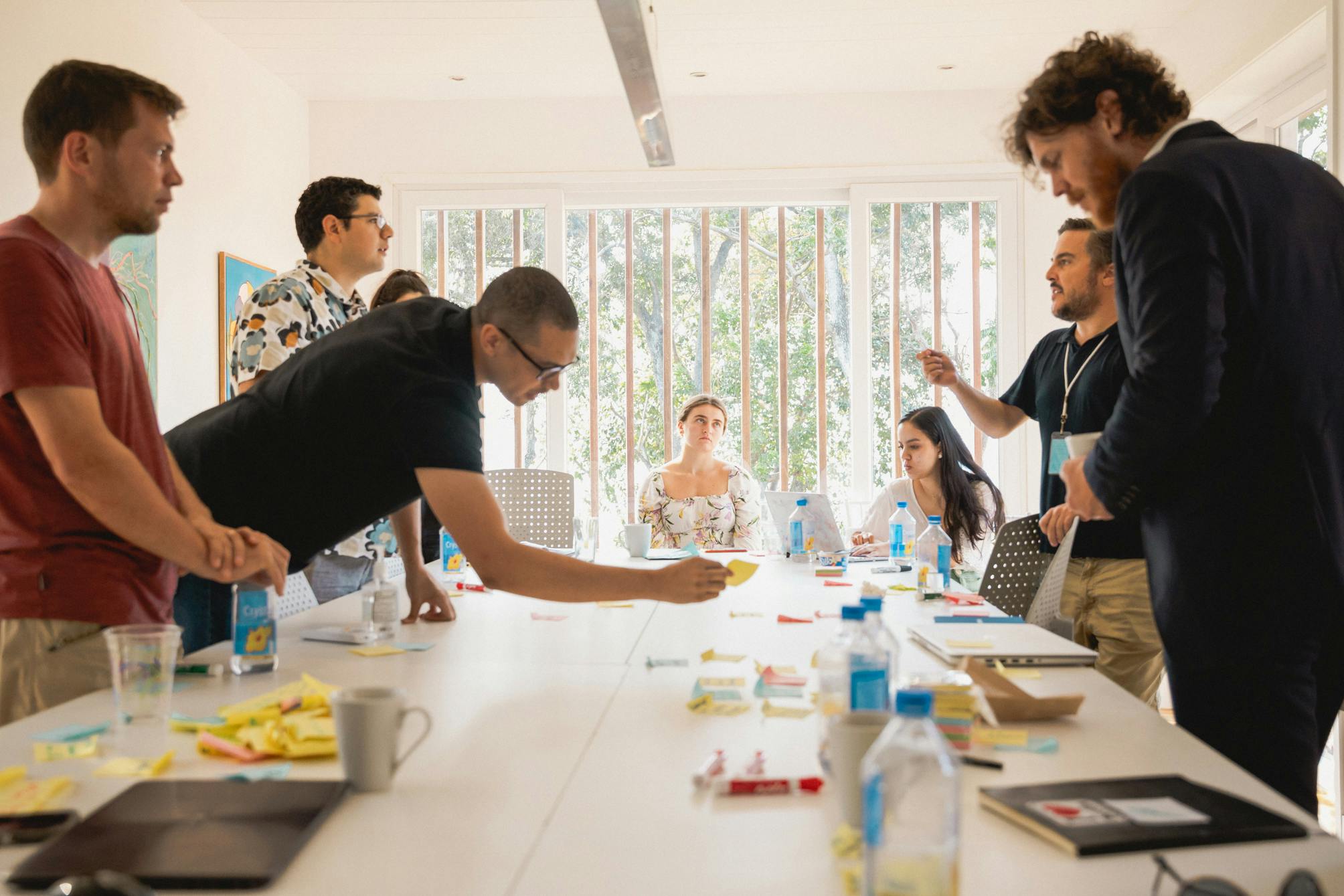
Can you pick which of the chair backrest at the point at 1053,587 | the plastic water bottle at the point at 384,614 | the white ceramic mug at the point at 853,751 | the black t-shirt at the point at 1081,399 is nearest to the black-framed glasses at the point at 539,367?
the plastic water bottle at the point at 384,614

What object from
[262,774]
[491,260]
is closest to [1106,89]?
[262,774]

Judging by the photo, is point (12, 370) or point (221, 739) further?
point (12, 370)

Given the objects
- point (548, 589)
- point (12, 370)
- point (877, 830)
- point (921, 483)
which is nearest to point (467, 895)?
point (877, 830)

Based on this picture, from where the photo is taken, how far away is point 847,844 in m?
1.01

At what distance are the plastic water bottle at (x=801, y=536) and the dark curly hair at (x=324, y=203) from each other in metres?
1.74

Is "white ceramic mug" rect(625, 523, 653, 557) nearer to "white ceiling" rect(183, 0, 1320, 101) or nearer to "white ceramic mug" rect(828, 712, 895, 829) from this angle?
"white ceiling" rect(183, 0, 1320, 101)

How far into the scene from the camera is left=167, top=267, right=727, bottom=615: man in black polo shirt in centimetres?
184

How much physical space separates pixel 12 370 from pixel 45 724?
0.53m

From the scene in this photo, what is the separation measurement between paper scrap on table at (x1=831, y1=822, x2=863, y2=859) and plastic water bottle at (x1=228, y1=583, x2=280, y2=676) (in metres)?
1.08

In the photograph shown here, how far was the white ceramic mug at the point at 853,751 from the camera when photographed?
1050mm

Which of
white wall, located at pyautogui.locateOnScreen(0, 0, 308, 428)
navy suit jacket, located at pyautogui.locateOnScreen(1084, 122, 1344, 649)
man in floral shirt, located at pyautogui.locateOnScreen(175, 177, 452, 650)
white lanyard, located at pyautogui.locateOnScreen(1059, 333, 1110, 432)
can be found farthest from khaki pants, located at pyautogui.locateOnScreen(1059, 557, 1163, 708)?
white wall, located at pyautogui.locateOnScreen(0, 0, 308, 428)

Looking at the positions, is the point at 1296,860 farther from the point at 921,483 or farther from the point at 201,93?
the point at 201,93

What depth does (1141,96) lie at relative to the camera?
1.80 meters

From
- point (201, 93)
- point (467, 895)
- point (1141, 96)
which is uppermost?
point (201, 93)
